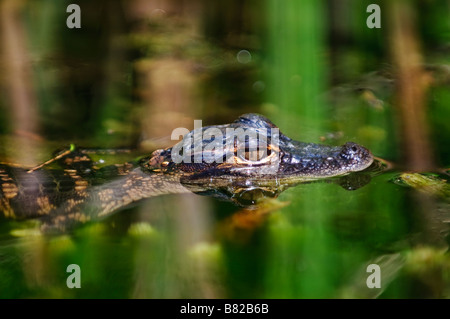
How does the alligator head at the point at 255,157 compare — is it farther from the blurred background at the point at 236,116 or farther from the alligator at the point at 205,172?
the blurred background at the point at 236,116

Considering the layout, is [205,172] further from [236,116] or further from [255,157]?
[236,116]

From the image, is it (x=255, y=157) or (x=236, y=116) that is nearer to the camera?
(x=255, y=157)

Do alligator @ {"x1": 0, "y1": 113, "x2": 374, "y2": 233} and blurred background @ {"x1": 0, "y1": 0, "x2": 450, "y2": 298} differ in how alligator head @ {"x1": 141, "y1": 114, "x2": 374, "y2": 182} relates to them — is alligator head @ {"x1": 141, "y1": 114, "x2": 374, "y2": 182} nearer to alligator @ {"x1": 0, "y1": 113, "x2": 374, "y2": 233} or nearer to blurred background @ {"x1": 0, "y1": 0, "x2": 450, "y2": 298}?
alligator @ {"x1": 0, "y1": 113, "x2": 374, "y2": 233}

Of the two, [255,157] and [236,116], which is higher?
[236,116]

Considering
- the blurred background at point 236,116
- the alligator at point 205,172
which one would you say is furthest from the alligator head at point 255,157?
the blurred background at point 236,116

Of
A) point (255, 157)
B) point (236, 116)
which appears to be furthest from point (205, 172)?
point (236, 116)

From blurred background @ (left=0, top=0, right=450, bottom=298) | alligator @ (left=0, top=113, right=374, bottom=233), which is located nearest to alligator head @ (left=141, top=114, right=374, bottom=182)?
alligator @ (left=0, top=113, right=374, bottom=233)

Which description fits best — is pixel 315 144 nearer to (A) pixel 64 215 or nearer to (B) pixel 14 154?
(A) pixel 64 215
